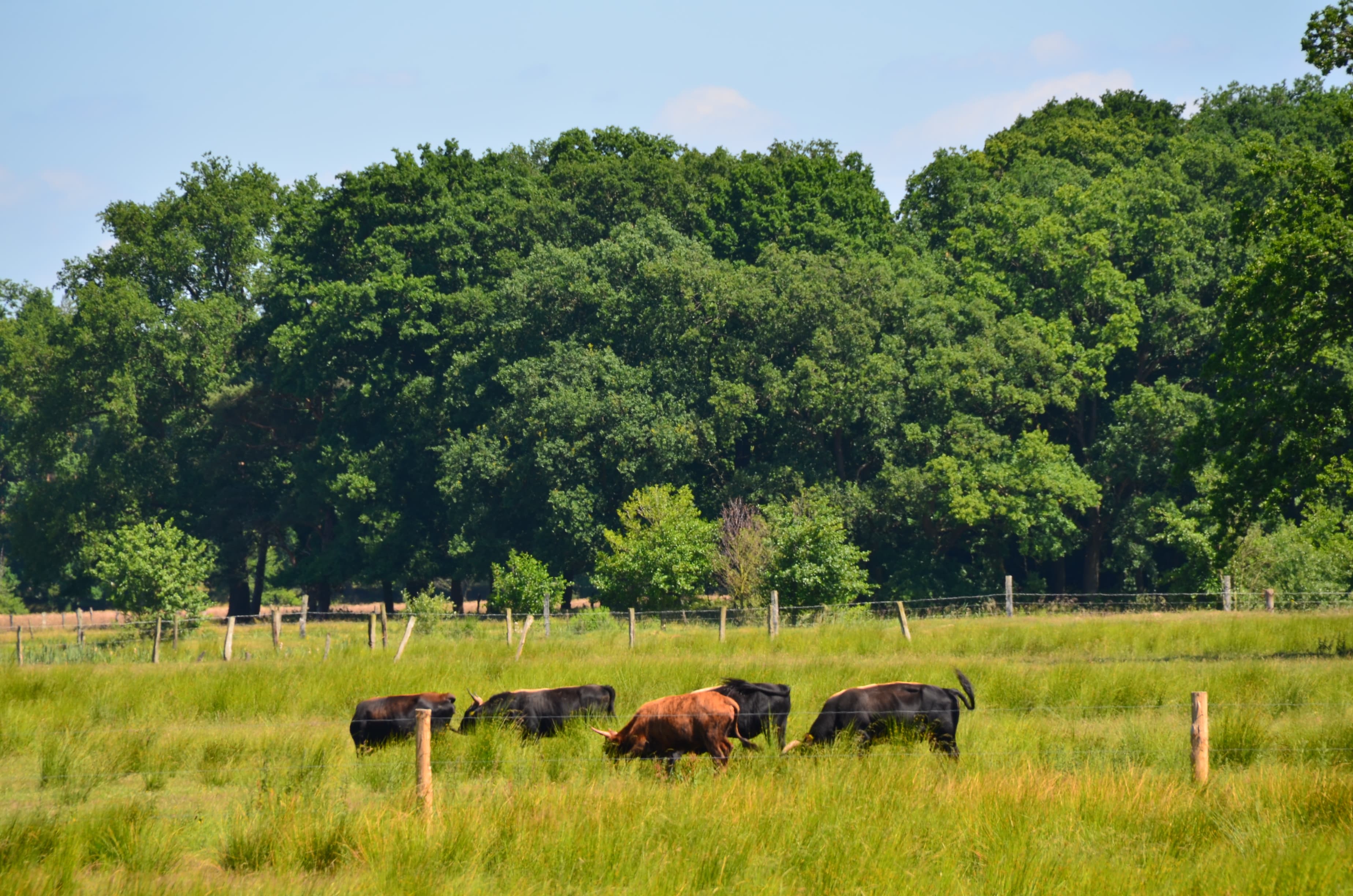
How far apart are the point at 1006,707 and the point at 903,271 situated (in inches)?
1402

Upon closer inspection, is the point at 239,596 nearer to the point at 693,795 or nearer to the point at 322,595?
the point at 322,595

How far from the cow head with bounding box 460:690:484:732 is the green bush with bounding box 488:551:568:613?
2536 centimetres

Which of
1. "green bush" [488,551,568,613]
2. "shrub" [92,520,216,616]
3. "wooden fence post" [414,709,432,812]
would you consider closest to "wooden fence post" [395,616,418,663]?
"wooden fence post" [414,709,432,812]

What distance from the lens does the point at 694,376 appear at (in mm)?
44500

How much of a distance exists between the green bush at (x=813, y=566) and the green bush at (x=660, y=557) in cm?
300

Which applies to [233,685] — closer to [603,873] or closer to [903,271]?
[603,873]

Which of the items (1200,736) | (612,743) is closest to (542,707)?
(612,743)

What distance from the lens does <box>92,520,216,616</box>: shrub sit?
4028 cm

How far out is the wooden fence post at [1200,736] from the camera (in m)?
9.91

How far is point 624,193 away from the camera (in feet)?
170

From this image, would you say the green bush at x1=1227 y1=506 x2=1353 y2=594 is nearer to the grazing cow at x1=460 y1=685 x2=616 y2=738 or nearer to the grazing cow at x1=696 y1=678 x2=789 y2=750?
the grazing cow at x1=460 y1=685 x2=616 y2=738

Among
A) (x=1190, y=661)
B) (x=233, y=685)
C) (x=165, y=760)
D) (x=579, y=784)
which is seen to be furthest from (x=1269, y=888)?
(x=233, y=685)

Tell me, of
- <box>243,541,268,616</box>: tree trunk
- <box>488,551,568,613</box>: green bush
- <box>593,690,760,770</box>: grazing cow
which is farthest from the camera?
<box>243,541,268,616</box>: tree trunk

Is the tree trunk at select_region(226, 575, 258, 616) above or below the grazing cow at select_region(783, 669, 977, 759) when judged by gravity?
below
